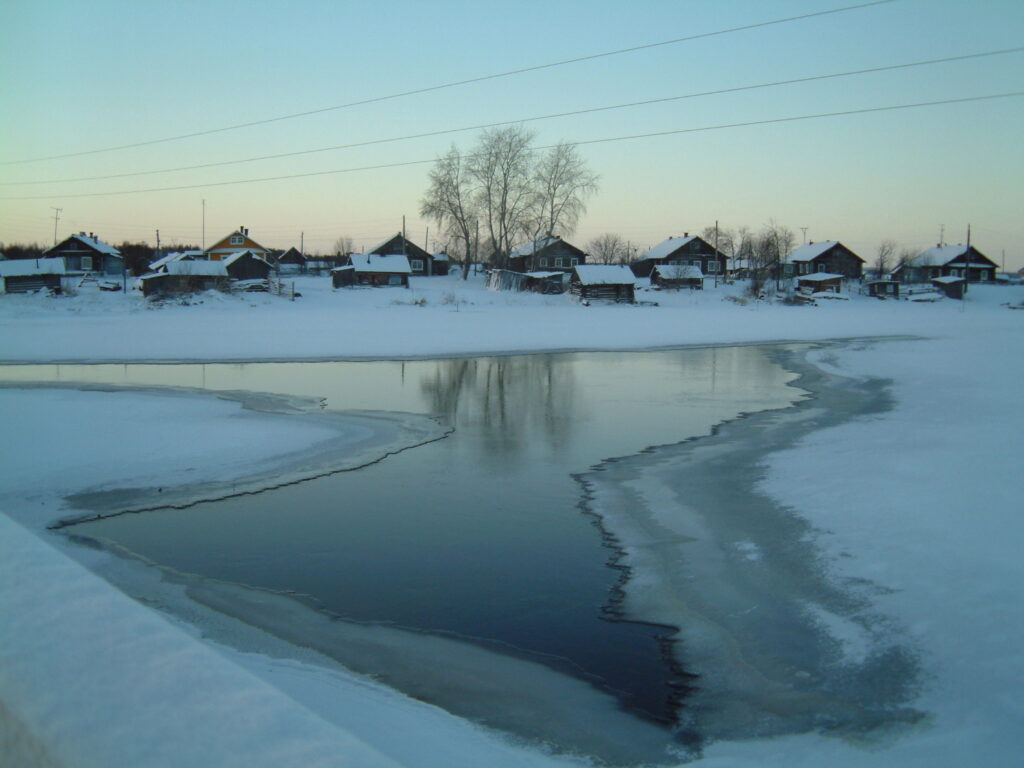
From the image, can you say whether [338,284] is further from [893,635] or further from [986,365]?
[893,635]

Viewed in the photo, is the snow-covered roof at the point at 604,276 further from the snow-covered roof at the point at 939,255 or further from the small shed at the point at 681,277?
the snow-covered roof at the point at 939,255

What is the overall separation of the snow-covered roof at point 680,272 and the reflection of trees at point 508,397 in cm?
5727

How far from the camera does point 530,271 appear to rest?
290 feet

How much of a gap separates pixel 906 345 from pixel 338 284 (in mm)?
51418

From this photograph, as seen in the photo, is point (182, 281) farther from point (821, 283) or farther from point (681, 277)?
point (821, 283)

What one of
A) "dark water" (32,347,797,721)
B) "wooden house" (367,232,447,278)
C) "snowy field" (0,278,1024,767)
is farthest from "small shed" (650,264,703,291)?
"dark water" (32,347,797,721)

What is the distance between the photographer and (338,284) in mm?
74438

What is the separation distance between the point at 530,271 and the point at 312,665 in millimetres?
83506

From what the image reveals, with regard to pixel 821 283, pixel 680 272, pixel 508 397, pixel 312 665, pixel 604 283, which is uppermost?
pixel 680 272

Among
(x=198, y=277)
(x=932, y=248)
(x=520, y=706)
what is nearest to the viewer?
(x=520, y=706)

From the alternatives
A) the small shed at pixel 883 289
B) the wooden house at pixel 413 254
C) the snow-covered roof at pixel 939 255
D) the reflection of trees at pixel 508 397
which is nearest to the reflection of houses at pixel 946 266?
the snow-covered roof at pixel 939 255

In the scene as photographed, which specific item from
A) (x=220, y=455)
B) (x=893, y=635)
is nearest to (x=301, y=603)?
(x=893, y=635)

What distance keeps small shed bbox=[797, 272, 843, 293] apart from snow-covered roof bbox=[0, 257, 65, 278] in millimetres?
69718

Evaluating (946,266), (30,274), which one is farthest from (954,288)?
(30,274)
